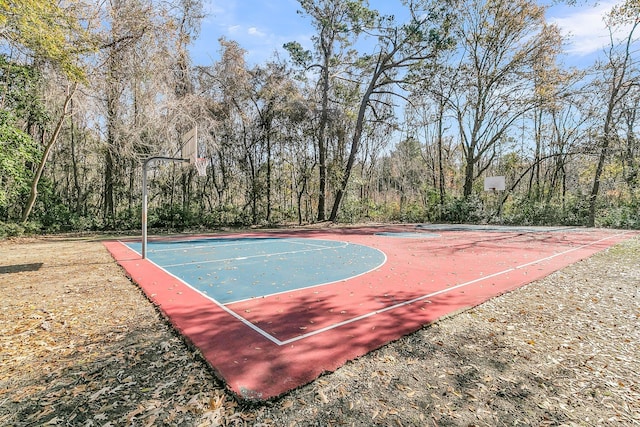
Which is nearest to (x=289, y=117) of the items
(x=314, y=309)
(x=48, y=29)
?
(x=48, y=29)

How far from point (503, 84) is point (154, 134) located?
18.3 metres

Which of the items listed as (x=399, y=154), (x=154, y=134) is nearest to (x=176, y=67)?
(x=154, y=134)

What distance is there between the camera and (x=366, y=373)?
2.48 metres

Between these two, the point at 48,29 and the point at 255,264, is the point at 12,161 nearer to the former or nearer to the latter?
the point at 48,29

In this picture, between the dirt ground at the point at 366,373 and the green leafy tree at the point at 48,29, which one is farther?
the green leafy tree at the point at 48,29

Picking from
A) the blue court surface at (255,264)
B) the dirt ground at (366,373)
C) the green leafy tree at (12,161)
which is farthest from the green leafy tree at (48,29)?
the dirt ground at (366,373)

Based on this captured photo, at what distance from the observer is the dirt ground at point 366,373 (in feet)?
6.55

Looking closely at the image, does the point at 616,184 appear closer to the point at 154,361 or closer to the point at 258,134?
the point at 258,134

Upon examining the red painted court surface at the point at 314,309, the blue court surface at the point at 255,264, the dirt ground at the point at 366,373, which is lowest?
the dirt ground at the point at 366,373

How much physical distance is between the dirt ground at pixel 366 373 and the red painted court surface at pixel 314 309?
15 cm

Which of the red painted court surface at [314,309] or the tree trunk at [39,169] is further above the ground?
the tree trunk at [39,169]

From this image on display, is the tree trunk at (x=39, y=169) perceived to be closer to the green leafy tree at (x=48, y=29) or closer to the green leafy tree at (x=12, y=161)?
the green leafy tree at (x=12, y=161)

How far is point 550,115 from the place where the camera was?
67.2 ft

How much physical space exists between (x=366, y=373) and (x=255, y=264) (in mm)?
4327
